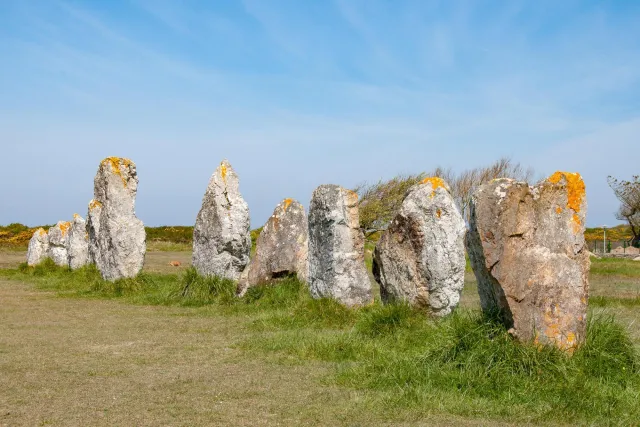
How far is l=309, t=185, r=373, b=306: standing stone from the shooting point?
486 inches

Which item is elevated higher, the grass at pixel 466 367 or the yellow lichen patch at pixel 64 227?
the yellow lichen patch at pixel 64 227

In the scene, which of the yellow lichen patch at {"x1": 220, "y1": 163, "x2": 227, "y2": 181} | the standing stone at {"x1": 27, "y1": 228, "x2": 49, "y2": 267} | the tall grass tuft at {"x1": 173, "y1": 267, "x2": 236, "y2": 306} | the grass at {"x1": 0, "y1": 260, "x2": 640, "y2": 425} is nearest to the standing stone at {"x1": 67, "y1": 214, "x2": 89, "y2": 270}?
the standing stone at {"x1": 27, "y1": 228, "x2": 49, "y2": 267}

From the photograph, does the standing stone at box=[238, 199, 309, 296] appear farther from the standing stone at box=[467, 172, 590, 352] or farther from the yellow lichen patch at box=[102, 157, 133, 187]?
the standing stone at box=[467, 172, 590, 352]

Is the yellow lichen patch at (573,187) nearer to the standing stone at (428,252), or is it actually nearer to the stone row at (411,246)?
the stone row at (411,246)

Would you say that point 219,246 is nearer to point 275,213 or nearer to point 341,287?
point 275,213

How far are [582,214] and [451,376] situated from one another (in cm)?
221

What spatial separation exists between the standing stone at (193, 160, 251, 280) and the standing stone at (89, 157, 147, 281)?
208 centimetres

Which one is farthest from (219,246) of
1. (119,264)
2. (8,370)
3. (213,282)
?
(8,370)

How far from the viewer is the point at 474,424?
6074 mm

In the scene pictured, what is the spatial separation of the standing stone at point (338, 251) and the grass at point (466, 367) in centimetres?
180

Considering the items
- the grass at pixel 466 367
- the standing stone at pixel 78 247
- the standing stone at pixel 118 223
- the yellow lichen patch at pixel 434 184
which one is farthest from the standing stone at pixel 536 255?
the standing stone at pixel 78 247

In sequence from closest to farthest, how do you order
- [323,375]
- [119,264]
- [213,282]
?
1. [323,375]
2. [213,282]
3. [119,264]

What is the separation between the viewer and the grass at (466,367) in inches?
252

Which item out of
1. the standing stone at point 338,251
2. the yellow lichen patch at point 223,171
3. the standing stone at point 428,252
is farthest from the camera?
the yellow lichen patch at point 223,171
